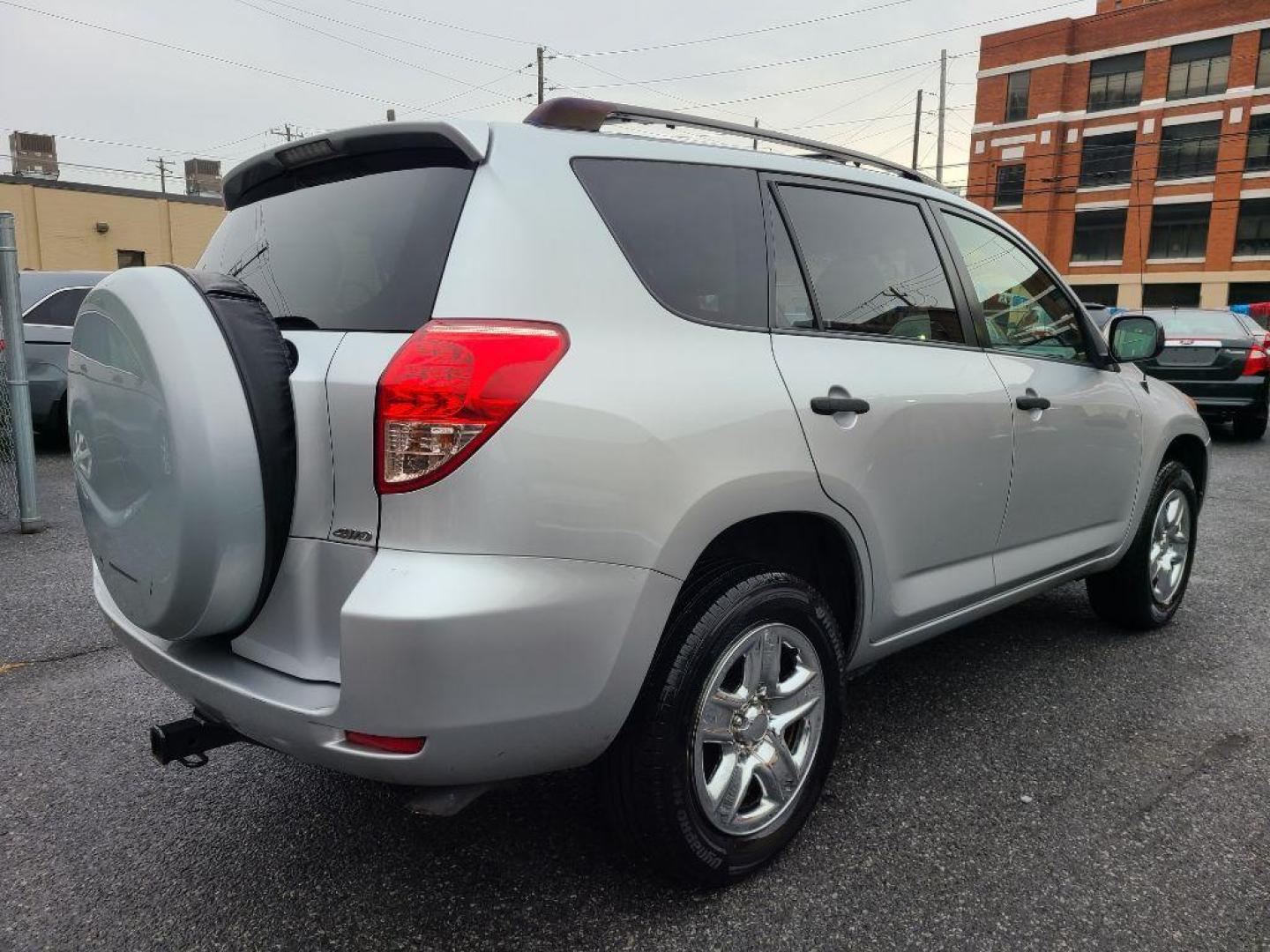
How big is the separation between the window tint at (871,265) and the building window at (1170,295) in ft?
144

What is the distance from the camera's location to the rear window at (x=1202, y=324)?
1101cm

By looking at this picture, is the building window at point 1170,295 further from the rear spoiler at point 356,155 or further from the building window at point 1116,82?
the rear spoiler at point 356,155

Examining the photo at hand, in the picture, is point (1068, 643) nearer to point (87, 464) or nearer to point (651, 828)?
point (651, 828)

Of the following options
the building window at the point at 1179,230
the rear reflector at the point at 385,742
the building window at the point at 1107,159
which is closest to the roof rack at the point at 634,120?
the rear reflector at the point at 385,742

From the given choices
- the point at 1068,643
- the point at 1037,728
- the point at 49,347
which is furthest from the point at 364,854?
the point at 49,347

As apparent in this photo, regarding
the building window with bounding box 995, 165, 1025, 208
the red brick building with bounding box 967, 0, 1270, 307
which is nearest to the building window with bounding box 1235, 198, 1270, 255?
the red brick building with bounding box 967, 0, 1270, 307

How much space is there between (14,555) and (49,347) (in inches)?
151

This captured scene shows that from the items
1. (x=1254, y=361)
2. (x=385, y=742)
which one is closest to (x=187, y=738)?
(x=385, y=742)

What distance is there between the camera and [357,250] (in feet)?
6.57

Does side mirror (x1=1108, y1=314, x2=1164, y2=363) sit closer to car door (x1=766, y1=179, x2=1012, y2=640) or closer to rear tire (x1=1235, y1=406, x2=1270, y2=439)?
car door (x1=766, y1=179, x2=1012, y2=640)

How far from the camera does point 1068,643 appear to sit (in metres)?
4.01

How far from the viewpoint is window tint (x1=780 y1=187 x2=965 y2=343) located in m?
2.53

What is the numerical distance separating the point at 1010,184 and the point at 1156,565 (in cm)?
4611

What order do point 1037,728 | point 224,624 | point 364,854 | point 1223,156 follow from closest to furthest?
point 224,624 < point 364,854 < point 1037,728 < point 1223,156
